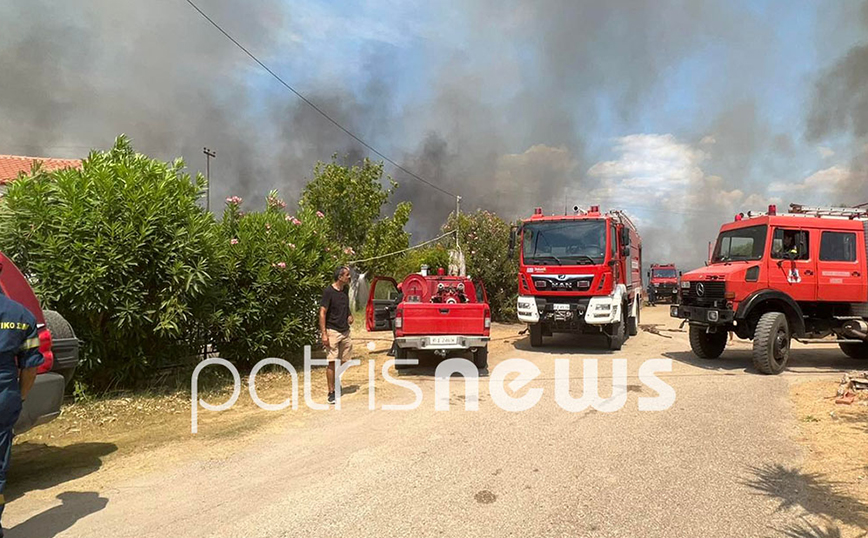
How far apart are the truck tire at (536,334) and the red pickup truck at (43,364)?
9422mm

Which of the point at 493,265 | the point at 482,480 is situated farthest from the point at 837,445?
the point at 493,265

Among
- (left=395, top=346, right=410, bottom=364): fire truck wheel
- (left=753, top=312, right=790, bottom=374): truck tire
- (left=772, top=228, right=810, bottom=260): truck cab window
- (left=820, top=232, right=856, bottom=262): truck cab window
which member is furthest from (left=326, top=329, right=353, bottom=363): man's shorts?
(left=820, top=232, right=856, bottom=262): truck cab window

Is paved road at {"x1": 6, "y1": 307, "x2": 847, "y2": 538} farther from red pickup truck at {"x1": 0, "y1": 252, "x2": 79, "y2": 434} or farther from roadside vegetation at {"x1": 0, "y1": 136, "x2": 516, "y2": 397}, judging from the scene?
roadside vegetation at {"x1": 0, "y1": 136, "x2": 516, "y2": 397}

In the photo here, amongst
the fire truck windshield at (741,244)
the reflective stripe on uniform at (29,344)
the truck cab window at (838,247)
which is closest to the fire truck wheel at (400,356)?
the fire truck windshield at (741,244)

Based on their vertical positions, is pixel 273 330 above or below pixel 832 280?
below

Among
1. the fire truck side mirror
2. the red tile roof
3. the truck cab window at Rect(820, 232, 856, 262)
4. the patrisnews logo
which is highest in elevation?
the red tile roof

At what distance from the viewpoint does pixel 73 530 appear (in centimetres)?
374

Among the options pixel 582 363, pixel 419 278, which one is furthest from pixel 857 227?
pixel 419 278

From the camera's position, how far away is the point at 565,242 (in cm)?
1191

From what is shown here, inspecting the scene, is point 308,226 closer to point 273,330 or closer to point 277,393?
point 273,330

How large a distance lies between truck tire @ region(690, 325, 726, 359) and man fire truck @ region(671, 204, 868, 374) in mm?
461

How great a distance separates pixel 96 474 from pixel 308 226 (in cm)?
552

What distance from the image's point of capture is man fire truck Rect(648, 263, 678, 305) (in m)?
32.7

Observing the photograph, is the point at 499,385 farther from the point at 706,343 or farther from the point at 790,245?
the point at 790,245
